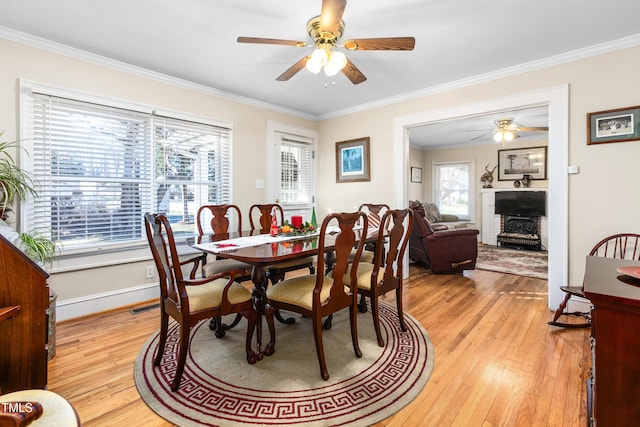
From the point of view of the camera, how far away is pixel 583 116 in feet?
9.04

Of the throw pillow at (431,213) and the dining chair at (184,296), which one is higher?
the throw pillow at (431,213)

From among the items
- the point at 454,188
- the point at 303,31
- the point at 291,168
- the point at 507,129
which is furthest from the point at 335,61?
the point at 454,188

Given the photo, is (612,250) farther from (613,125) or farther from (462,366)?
(462,366)

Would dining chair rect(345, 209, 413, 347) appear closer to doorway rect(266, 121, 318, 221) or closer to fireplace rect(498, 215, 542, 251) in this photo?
doorway rect(266, 121, 318, 221)

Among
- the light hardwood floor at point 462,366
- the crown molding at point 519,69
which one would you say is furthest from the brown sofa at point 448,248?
the crown molding at point 519,69

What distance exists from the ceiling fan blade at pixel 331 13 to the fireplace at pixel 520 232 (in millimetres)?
6294

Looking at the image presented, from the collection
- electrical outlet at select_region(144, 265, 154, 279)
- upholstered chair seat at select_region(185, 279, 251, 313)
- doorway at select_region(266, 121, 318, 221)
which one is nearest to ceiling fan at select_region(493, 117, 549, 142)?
doorway at select_region(266, 121, 318, 221)

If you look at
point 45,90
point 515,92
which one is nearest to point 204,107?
point 45,90

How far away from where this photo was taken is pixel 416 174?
7.80 meters

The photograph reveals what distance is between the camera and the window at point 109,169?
104 inches

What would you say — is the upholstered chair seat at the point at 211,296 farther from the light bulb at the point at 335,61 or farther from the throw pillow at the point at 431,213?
the throw pillow at the point at 431,213

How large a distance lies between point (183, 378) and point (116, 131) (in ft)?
8.13

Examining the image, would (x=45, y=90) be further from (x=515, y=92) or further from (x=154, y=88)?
(x=515, y=92)

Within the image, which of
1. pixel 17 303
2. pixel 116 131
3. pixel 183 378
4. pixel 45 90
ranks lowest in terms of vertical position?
pixel 183 378
